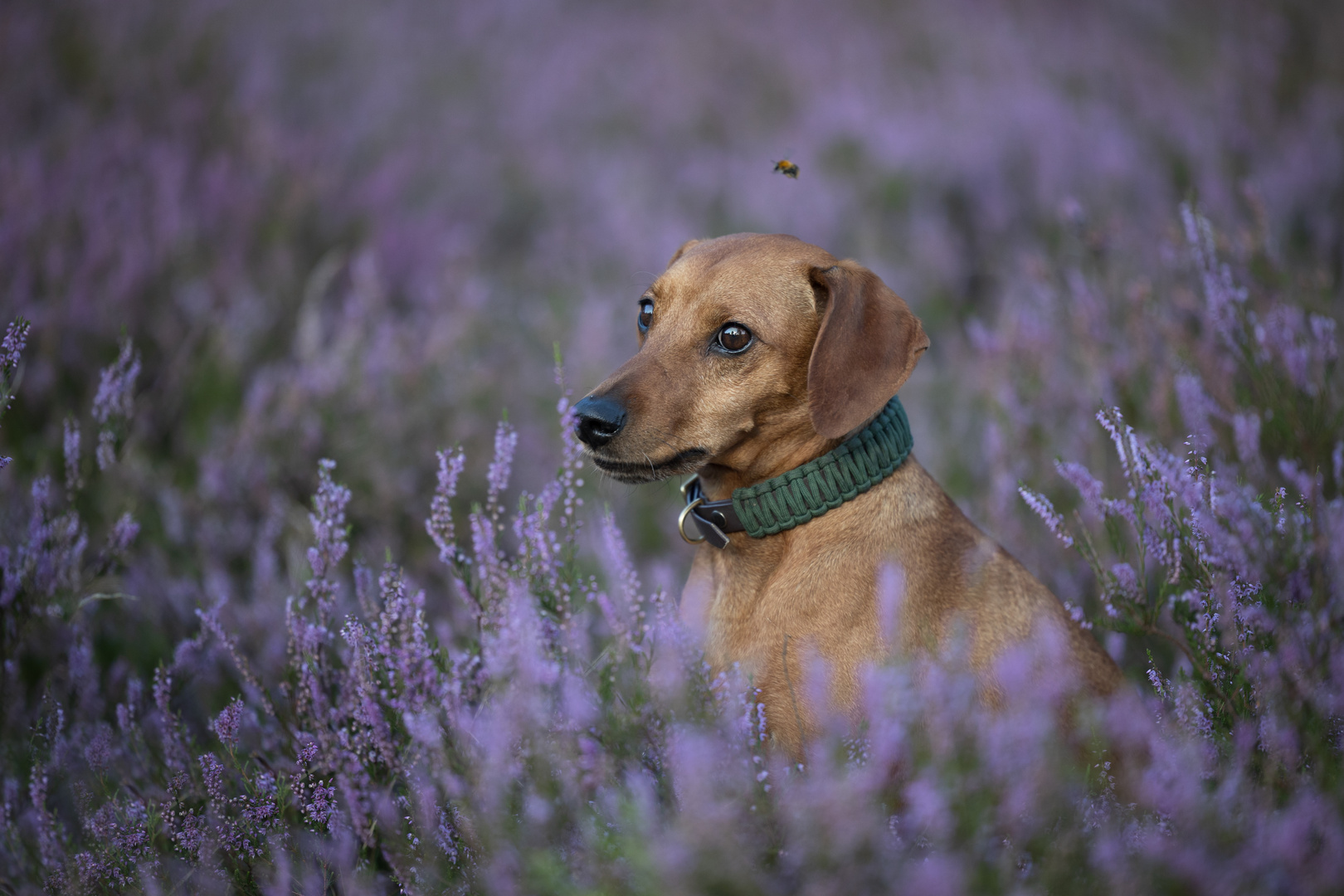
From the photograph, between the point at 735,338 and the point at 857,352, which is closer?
the point at 857,352

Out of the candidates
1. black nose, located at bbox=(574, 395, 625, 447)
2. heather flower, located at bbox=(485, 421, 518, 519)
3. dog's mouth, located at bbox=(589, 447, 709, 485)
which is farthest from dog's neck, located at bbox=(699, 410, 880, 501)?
heather flower, located at bbox=(485, 421, 518, 519)

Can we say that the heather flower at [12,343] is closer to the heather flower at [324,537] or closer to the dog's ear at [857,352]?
the heather flower at [324,537]

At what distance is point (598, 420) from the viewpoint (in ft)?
6.52

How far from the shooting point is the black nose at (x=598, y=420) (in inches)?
78.3

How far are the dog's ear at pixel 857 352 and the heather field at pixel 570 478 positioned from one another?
16.5 inches

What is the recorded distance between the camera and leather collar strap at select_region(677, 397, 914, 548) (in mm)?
2076

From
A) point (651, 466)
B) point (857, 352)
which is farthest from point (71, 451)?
point (857, 352)

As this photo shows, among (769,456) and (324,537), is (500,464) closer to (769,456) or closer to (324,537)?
(324,537)

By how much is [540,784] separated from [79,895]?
102 centimetres

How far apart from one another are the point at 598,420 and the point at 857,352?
665 millimetres

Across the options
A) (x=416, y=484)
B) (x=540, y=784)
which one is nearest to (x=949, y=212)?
(x=416, y=484)

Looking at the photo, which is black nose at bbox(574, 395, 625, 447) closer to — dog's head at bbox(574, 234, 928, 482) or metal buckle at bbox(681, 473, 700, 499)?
dog's head at bbox(574, 234, 928, 482)

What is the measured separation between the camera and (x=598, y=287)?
19.9 ft

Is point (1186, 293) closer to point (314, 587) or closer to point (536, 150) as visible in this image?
point (314, 587)
